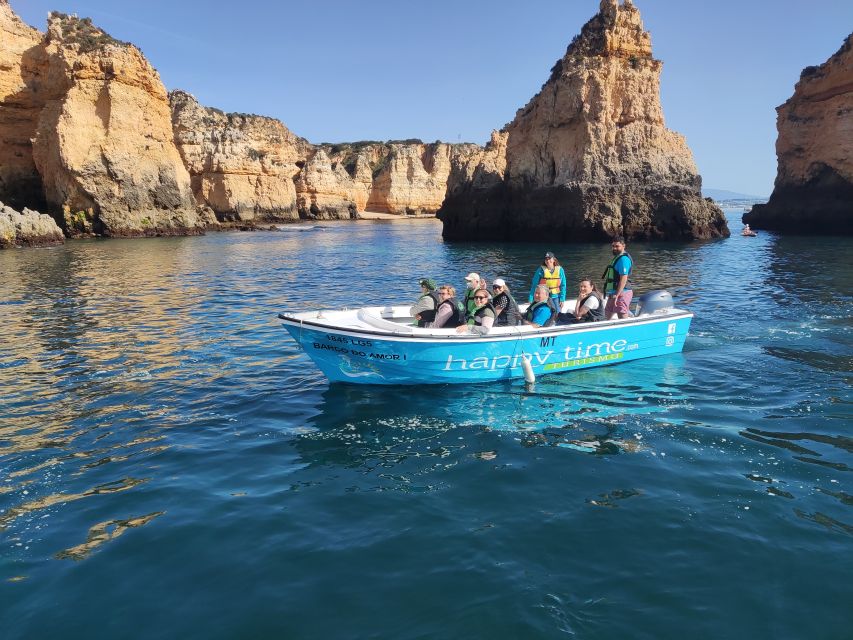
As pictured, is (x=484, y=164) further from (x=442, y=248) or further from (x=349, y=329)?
(x=349, y=329)

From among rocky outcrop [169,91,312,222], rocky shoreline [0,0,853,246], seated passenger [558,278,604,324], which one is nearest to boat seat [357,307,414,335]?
seated passenger [558,278,604,324]

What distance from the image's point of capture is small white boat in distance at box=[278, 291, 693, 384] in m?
9.66

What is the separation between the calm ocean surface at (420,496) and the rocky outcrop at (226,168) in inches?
2678

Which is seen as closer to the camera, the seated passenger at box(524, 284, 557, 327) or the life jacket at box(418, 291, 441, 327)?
the seated passenger at box(524, 284, 557, 327)

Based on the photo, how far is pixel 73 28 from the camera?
49.8 metres

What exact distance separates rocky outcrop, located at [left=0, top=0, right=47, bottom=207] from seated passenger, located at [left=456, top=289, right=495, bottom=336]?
184 feet

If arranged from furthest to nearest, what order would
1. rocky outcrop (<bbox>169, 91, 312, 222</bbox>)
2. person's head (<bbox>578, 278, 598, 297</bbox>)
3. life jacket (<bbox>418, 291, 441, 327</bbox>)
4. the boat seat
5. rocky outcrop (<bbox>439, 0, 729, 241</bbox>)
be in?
rocky outcrop (<bbox>169, 91, 312, 222</bbox>)
rocky outcrop (<bbox>439, 0, 729, 241</bbox>)
person's head (<bbox>578, 278, 598, 297</bbox>)
life jacket (<bbox>418, 291, 441, 327</bbox>)
the boat seat

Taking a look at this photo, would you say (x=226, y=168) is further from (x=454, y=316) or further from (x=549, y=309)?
(x=549, y=309)

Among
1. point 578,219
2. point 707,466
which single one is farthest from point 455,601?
point 578,219

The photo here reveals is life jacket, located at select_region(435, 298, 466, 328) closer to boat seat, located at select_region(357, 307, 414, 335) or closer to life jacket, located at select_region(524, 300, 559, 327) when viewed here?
boat seat, located at select_region(357, 307, 414, 335)

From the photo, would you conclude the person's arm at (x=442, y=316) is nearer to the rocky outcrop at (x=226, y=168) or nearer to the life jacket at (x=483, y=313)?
the life jacket at (x=483, y=313)

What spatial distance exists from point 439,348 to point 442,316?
1058 millimetres

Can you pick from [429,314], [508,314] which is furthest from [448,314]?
[508,314]

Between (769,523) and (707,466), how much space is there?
52.0 inches
